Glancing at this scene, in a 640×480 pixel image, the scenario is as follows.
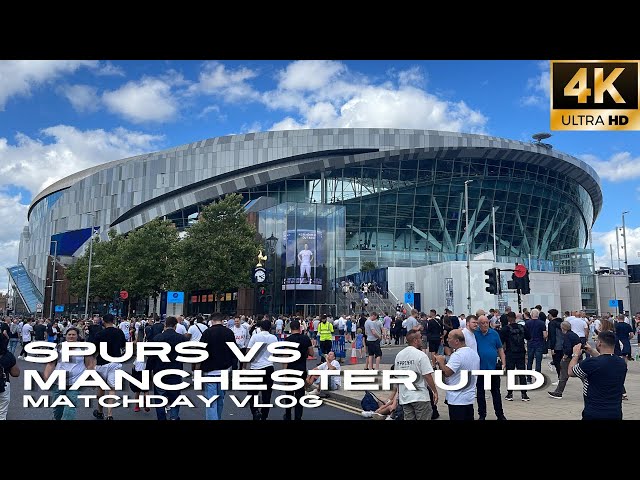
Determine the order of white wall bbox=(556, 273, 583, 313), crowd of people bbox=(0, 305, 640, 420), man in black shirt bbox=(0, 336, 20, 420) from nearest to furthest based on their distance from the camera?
crowd of people bbox=(0, 305, 640, 420) → man in black shirt bbox=(0, 336, 20, 420) → white wall bbox=(556, 273, 583, 313)

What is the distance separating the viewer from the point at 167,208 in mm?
70750

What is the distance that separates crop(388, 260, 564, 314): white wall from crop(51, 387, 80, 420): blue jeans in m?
33.0

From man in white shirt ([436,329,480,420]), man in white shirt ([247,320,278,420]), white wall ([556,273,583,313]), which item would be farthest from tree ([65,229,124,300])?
man in white shirt ([436,329,480,420])

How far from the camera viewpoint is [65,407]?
312 inches

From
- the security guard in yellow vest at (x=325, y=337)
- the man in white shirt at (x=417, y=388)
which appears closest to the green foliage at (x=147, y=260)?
the security guard in yellow vest at (x=325, y=337)

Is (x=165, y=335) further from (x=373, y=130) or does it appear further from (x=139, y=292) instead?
(x=373, y=130)

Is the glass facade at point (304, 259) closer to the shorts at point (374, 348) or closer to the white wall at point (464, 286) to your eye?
the white wall at point (464, 286)

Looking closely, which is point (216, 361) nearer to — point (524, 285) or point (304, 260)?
point (524, 285)

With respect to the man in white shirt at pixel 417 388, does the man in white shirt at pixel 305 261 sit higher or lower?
higher

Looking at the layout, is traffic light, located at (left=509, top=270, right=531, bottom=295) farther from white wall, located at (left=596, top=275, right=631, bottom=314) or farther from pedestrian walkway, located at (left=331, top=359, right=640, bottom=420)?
white wall, located at (left=596, top=275, right=631, bottom=314)

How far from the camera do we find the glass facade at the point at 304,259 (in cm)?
4431

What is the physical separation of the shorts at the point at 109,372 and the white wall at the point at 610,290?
54.7 meters

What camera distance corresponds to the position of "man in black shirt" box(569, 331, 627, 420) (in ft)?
19.8
